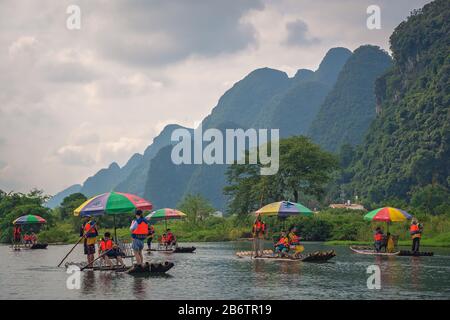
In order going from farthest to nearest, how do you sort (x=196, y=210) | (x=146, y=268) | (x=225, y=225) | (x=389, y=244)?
(x=196, y=210) < (x=225, y=225) < (x=389, y=244) < (x=146, y=268)

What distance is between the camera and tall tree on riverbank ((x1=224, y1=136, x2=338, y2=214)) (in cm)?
6688

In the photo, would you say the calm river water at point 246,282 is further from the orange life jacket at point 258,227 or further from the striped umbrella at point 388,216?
the striped umbrella at point 388,216

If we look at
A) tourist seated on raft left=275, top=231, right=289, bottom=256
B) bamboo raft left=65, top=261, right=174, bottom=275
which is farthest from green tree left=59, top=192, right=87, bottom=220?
bamboo raft left=65, top=261, right=174, bottom=275

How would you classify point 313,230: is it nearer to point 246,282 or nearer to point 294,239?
point 294,239

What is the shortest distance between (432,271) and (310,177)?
40.7 meters

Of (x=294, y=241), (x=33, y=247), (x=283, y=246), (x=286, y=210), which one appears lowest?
(x=33, y=247)

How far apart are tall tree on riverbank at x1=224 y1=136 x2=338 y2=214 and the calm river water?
36164 millimetres

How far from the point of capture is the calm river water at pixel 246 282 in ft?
60.7

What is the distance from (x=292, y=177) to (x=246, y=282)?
149 feet

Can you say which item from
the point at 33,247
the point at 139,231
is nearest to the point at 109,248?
the point at 139,231

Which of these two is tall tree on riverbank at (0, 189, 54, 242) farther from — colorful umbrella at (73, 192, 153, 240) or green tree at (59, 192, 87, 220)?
colorful umbrella at (73, 192, 153, 240)

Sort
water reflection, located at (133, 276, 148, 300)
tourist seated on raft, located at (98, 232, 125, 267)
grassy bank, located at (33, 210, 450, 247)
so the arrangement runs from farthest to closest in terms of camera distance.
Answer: grassy bank, located at (33, 210, 450, 247)
tourist seated on raft, located at (98, 232, 125, 267)
water reflection, located at (133, 276, 148, 300)

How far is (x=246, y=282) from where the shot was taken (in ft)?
71.4

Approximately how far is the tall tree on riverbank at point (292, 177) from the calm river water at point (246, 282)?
36164 millimetres
